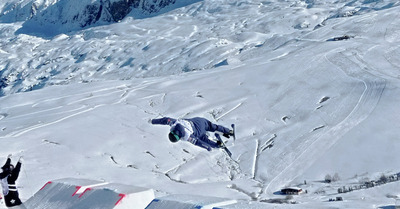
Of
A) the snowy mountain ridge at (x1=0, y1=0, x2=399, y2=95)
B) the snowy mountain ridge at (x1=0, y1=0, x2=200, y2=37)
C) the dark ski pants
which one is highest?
the dark ski pants

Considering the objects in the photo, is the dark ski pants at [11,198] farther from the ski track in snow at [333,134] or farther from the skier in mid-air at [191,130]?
the ski track in snow at [333,134]

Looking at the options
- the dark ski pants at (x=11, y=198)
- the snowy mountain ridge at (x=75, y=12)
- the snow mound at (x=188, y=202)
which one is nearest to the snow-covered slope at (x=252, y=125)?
the snow mound at (x=188, y=202)

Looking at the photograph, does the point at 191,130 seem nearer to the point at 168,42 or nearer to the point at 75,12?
the point at 168,42

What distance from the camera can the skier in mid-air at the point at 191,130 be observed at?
1279 cm

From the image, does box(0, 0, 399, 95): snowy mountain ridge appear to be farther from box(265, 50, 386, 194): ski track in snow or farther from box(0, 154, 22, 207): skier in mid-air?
box(0, 154, 22, 207): skier in mid-air

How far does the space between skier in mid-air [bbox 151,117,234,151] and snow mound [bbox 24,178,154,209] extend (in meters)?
2.18

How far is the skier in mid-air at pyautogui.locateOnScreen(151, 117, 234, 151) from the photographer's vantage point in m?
12.8

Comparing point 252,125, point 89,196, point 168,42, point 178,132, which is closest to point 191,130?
point 178,132

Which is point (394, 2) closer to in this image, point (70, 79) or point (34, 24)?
point (70, 79)

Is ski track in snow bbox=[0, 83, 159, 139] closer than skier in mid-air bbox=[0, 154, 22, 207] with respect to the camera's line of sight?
No

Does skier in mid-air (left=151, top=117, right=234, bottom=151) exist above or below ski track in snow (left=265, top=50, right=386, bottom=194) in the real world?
above

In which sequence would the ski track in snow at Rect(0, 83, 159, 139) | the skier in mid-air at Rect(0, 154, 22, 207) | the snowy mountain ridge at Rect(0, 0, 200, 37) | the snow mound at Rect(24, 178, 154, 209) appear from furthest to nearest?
the snowy mountain ridge at Rect(0, 0, 200, 37), the ski track in snow at Rect(0, 83, 159, 139), the skier in mid-air at Rect(0, 154, 22, 207), the snow mound at Rect(24, 178, 154, 209)

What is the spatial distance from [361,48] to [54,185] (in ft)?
147

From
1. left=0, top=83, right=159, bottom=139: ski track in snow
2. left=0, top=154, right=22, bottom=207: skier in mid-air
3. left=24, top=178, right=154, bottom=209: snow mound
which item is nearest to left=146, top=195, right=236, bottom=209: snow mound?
left=24, top=178, right=154, bottom=209: snow mound
